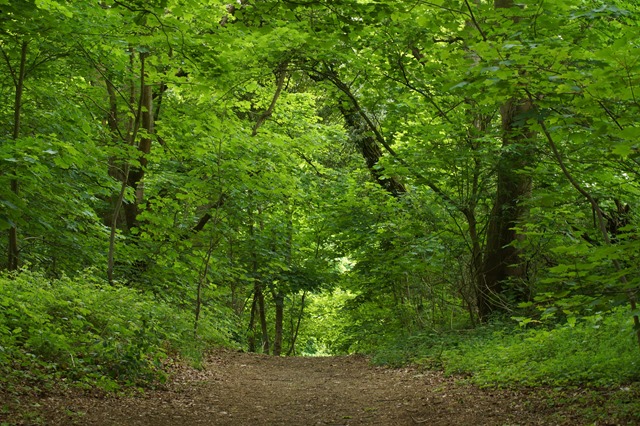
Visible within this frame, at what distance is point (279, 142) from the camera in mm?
12023

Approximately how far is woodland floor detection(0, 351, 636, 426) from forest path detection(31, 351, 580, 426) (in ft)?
0.04

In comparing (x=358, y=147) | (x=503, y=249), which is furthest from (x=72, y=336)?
(x=358, y=147)

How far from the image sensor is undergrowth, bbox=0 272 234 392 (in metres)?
6.07

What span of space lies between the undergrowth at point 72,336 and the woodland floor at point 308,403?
12.4 inches

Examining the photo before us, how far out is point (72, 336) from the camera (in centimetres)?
666

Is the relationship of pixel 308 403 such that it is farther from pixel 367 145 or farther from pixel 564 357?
pixel 367 145

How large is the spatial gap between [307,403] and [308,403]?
0.05ft

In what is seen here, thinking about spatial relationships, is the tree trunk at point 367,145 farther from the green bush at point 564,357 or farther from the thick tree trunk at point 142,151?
the green bush at point 564,357

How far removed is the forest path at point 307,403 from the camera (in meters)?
5.76

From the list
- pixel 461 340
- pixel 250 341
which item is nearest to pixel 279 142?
pixel 461 340

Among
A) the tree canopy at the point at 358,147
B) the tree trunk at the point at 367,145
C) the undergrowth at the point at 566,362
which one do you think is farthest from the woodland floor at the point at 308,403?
the tree trunk at the point at 367,145

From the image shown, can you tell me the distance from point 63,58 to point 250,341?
13.5m

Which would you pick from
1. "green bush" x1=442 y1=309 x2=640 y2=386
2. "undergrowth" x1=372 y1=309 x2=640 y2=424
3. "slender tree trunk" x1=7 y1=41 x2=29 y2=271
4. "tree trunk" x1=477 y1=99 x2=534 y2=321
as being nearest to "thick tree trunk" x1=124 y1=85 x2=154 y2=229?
"slender tree trunk" x1=7 y1=41 x2=29 y2=271

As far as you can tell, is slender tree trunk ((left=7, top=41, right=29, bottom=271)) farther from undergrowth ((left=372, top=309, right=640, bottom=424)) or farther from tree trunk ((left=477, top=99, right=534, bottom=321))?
tree trunk ((left=477, top=99, right=534, bottom=321))
